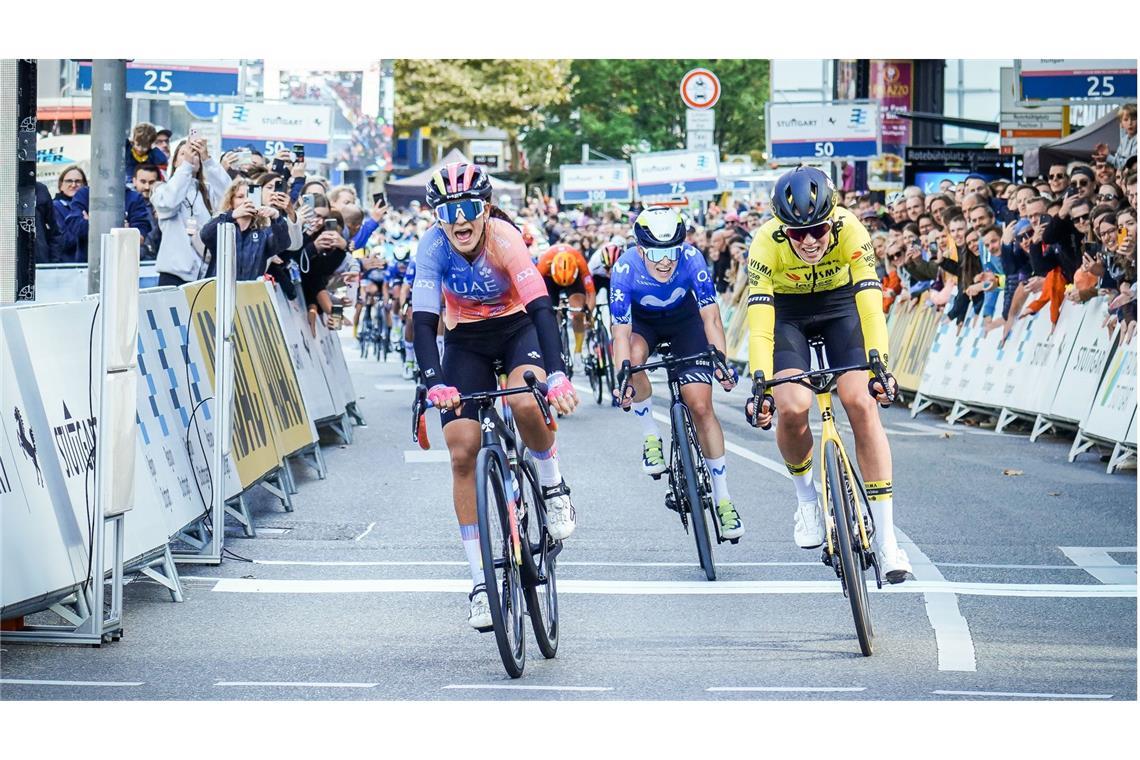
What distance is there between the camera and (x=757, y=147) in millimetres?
88188

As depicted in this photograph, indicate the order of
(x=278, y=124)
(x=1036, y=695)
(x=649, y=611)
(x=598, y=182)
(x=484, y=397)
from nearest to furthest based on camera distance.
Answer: (x=1036, y=695), (x=484, y=397), (x=649, y=611), (x=278, y=124), (x=598, y=182)

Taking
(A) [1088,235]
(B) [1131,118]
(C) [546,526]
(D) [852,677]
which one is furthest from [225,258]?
(B) [1131,118]

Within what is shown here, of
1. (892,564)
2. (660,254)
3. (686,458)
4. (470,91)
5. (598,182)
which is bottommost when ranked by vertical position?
(892,564)

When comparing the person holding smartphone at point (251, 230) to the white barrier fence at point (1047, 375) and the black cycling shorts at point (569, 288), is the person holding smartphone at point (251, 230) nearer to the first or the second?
the black cycling shorts at point (569, 288)

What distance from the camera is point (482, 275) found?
25.5 ft

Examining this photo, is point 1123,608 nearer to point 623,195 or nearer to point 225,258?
point 225,258

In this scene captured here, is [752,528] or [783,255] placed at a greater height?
[783,255]

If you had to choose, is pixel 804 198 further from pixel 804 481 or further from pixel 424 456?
pixel 424 456

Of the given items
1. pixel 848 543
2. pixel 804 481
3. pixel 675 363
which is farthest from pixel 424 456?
pixel 848 543

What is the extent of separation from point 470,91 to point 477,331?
69737 mm

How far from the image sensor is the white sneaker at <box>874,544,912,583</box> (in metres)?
7.84

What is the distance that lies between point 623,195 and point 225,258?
48802mm

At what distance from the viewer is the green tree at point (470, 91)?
76.2m

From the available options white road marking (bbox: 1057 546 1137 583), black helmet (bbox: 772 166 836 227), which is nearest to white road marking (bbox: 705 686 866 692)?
black helmet (bbox: 772 166 836 227)
